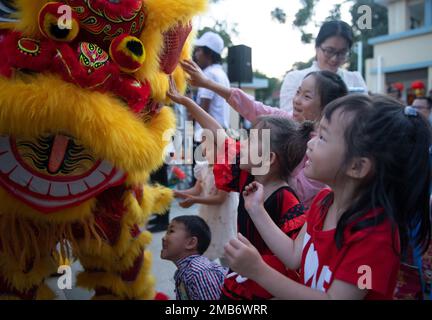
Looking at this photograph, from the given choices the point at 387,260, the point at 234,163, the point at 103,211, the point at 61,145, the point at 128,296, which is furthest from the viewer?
the point at 128,296

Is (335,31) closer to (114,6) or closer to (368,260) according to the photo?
(114,6)

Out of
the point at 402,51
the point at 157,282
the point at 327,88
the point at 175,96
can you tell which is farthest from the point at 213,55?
the point at 402,51

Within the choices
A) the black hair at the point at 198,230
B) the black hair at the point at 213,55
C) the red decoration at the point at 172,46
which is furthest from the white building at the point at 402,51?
the red decoration at the point at 172,46

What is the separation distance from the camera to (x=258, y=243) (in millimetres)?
1275

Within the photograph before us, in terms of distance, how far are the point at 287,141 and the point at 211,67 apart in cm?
131

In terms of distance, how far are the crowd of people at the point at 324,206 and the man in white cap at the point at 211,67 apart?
81cm

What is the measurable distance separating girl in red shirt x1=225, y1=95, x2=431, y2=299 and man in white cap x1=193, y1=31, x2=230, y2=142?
154 centimetres

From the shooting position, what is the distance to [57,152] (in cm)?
123

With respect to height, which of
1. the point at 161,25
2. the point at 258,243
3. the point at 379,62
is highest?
the point at 379,62

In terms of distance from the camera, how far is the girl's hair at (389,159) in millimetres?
879
